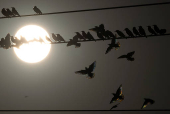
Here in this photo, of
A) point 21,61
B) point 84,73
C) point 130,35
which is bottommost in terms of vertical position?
point 84,73

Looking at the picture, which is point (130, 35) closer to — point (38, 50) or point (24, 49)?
point (38, 50)

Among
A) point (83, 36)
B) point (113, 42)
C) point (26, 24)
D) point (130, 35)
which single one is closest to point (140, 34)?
point (130, 35)

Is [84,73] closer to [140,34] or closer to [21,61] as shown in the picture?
[140,34]

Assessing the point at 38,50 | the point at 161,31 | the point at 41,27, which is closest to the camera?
the point at 161,31

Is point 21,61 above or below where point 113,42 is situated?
above

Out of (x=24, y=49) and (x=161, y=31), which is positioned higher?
(x=24, y=49)

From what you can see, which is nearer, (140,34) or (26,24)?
(140,34)

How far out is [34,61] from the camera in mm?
1715

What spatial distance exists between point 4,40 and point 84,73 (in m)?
0.55

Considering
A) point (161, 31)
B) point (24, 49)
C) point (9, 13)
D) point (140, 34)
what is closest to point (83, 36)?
point (140, 34)

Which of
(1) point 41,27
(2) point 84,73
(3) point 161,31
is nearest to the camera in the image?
(3) point 161,31

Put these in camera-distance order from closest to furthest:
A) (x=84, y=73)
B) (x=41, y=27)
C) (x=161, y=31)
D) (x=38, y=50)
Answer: (x=161, y=31) < (x=84, y=73) < (x=38, y=50) < (x=41, y=27)

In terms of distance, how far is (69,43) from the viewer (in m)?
1.03

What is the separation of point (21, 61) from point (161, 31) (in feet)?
4.80
